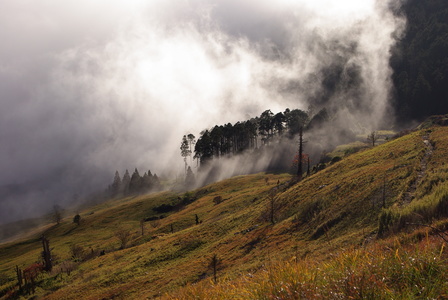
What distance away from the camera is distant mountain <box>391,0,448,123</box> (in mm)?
140250

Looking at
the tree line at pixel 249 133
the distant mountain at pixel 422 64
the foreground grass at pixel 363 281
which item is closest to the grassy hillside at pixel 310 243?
the foreground grass at pixel 363 281

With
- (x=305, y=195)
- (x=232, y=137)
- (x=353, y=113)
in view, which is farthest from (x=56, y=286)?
(x=353, y=113)

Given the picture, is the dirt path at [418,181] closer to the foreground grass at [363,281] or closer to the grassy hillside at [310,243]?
the grassy hillside at [310,243]

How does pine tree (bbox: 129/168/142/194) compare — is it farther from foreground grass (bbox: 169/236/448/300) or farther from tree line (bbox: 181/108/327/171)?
foreground grass (bbox: 169/236/448/300)

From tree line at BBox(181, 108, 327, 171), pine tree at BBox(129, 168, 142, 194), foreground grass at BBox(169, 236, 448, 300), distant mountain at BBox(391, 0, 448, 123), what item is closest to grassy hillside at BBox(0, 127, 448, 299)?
foreground grass at BBox(169, 236, 448, 300)

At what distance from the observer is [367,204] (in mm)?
24078

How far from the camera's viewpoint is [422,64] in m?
154

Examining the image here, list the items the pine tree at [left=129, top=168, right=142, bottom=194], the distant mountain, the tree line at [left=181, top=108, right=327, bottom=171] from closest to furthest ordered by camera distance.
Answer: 1. the tree line at [left=181, top=108, right=327, bottom=171]
2. the distant mountain
3. the pine tree at [left=129, top=168, right=142, bottom=194]

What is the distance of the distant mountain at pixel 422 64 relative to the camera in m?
140

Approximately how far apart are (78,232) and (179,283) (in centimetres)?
8202

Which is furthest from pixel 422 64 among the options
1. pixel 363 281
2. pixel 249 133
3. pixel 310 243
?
pixel 363 281

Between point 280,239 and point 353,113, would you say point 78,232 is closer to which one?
point 280,239

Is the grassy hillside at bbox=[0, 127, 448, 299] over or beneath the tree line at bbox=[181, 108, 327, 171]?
beneath

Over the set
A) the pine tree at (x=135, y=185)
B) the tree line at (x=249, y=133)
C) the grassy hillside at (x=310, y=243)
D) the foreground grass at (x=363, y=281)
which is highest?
the tree line at (x=249, y=133)
